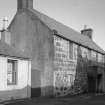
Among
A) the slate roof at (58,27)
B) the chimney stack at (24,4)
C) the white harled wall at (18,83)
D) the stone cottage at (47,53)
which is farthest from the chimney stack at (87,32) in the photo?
the white harled wall at (18,83)

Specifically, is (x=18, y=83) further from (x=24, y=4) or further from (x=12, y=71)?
(x=24, y=4)

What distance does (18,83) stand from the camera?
14992mm

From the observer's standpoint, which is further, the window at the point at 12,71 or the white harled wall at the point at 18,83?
the window at the point at 12,71

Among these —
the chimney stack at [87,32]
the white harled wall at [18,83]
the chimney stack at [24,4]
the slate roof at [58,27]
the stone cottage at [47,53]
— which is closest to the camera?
the white harled wall at [18,83]

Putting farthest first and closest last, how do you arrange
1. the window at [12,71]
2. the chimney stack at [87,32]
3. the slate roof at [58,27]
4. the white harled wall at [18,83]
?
the chimney stack at [87,32], the slate roof at [58,27], the window at [12,71], the white harled wall at [18,83]

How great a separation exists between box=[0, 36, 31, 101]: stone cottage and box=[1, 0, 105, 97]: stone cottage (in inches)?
71.7

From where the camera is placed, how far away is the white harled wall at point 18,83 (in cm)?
1346

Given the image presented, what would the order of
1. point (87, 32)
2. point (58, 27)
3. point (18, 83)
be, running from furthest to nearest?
point (87, 32), point (58, 27), point (18, 83)

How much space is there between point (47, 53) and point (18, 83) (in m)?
4.22

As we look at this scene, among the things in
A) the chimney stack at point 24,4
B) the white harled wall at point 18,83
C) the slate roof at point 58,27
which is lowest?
the white harled wall at point 18,83

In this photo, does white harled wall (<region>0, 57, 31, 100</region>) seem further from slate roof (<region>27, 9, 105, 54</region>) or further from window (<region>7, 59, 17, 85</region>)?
slate roof (<region>27, 9, 105, 54</region>)

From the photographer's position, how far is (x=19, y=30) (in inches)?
765

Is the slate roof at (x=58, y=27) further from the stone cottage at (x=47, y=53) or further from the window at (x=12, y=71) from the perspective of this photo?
the window at (x=12, y=71)

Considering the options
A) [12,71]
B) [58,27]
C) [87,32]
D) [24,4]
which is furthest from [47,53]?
[87,32]
